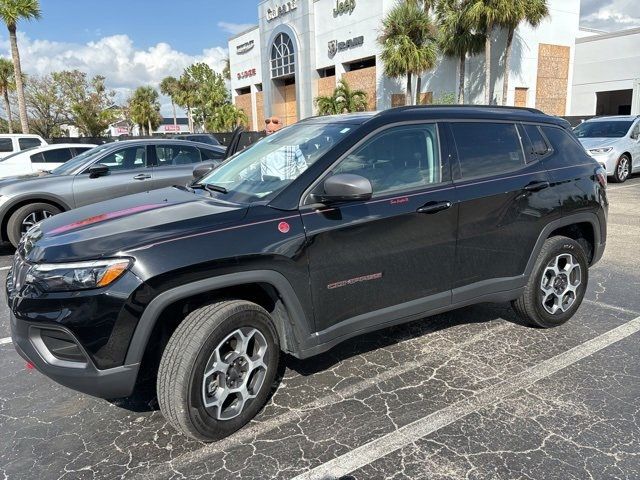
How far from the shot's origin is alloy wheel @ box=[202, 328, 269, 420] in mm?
2656

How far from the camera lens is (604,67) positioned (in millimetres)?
32719

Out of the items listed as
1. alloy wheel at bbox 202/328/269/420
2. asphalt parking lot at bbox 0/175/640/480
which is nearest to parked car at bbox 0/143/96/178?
asphalt parking lot at bbox 0/175/640/480

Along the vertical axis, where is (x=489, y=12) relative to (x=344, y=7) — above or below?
below

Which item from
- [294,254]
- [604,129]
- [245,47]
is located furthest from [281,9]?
[294,254]

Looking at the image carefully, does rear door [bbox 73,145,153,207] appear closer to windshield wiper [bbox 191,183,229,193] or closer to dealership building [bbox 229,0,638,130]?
windshield wiper [bbox 191,183,229,193]

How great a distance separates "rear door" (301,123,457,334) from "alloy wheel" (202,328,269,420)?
392 millimetres

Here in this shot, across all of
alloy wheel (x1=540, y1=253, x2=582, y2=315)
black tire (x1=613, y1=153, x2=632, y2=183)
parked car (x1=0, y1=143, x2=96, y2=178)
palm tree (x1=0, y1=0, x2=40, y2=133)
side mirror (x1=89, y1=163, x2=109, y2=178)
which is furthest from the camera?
palm tree (x1=0, y1=0, x2=40, y2=133)

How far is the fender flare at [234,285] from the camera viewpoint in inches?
96.0

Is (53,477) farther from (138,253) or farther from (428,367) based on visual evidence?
(428,367)

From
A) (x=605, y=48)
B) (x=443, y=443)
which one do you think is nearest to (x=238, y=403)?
(x=443, y=443)

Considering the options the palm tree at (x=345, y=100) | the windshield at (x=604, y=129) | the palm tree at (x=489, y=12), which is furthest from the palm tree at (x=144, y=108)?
the windshield at (x=604, y=129)

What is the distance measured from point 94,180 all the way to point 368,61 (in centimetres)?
3243

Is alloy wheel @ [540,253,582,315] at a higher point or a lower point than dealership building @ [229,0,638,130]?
lower

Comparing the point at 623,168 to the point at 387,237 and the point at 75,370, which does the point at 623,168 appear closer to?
the point at 387,237
